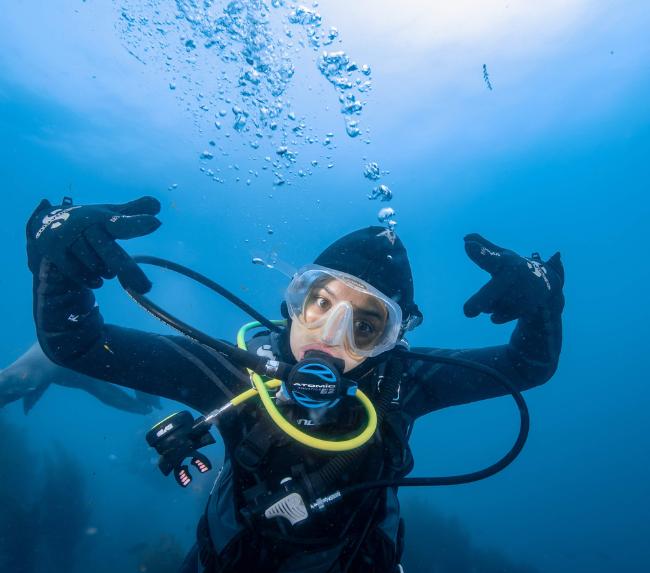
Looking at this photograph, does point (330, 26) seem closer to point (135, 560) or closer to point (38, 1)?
point (38, 1)

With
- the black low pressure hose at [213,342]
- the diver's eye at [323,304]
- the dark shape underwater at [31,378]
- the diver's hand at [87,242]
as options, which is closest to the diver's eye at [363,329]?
the diver's eye at [323,304]

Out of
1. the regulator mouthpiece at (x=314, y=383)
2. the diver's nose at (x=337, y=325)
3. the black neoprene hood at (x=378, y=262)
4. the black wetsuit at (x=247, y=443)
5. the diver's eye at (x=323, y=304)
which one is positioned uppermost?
the black neoprene hood at (x=378, y=262)

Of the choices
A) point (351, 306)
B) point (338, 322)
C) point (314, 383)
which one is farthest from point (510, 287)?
point (314, 383)

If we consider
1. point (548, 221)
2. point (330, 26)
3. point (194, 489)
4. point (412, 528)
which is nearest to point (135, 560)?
point (194, 489)

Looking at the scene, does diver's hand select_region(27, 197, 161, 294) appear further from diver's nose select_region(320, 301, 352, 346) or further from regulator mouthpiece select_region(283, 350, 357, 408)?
diver's nose select_region(320, 301, 352, 346)

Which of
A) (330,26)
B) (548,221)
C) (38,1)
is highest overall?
Result: (548,221)

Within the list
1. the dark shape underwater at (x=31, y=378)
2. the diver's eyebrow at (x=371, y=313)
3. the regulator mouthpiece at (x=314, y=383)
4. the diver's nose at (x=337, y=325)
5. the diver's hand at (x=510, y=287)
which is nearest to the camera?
the regulator mouthpiece at (x=314, y=383)

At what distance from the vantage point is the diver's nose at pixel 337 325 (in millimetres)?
2873

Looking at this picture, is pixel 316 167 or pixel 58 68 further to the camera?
pixel 316 167

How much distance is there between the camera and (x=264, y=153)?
30.1 metres

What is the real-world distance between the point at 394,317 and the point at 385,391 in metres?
0.62

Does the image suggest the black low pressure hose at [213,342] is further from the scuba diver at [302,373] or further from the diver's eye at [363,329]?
Result: the diver's eye at [363,329]

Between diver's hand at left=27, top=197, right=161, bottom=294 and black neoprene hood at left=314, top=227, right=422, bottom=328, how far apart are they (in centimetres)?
149

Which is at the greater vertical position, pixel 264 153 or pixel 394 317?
pixel 264 153
